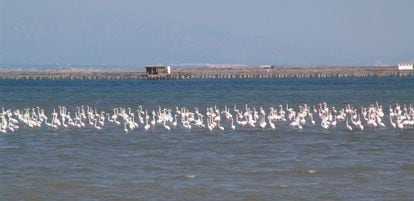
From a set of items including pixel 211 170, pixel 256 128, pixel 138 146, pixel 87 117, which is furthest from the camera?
pixel 87 117

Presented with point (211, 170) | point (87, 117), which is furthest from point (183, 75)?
point (211, 170)

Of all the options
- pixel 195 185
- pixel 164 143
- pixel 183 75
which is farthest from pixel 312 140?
pixel 183 75

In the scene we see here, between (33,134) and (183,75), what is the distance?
101m

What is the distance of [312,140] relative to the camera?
3162 centimetres

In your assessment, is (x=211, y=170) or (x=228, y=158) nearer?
(x=211, y=170)

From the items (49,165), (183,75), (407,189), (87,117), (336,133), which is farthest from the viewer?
(183,75)

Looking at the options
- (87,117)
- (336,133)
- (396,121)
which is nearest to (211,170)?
(336,133)

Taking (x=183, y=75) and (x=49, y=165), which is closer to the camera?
(x=49, y=165)

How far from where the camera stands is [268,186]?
21.7 metres

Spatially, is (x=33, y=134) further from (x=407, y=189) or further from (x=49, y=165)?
(x=407, y=189)

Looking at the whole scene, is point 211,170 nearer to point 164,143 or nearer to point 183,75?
point 164,143

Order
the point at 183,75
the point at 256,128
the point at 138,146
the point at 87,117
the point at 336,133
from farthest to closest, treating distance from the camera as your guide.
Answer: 1. the point at 183,75
2. the point at 87,117
3. the point at 256,128
4. the point at 336,133
5. the point at 138,146

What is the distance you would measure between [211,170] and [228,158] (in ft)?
9.10

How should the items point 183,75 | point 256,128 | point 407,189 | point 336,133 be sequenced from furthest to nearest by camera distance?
point 183,75 → point 256,128 → point 336,133 → point 407,189
